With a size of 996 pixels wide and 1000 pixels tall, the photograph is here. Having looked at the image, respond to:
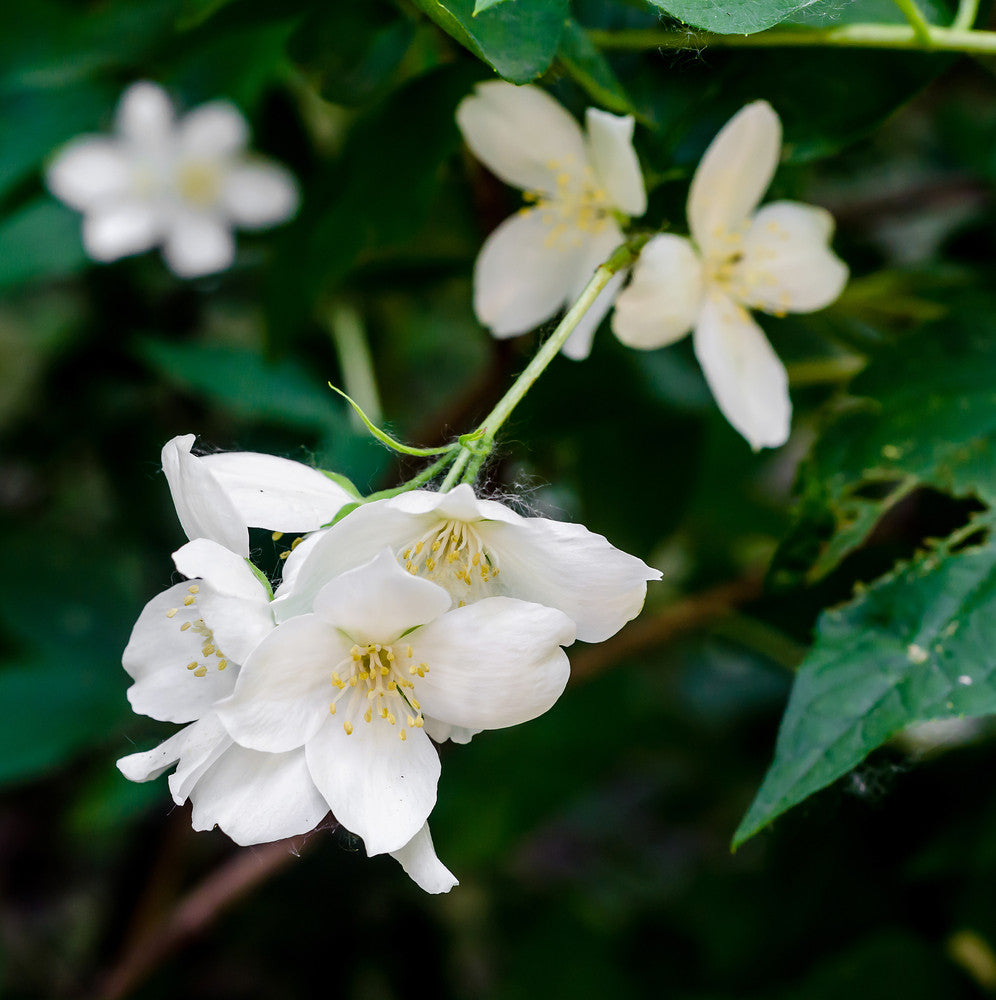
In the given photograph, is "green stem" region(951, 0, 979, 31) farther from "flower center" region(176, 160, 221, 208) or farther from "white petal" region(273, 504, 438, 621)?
"flower center" region(176, 160, 221, 208)

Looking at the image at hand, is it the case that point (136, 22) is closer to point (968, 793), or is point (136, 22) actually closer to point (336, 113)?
point (336, 113)

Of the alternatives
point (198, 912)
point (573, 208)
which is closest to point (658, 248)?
point (573, 208)

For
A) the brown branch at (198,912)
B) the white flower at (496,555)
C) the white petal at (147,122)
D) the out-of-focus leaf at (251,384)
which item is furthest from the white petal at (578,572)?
the white petal at (147,122)

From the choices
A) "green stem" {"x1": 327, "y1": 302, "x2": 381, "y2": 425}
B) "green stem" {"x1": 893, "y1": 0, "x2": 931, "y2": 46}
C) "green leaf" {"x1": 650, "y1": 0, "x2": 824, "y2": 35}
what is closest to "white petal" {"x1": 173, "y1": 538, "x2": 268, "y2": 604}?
"green leaf" {"x1": 650, "y1": 0, "x2": 824, "y2": 35}

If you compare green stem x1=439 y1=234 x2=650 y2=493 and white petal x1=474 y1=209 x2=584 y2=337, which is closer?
green stem x1=439 y1=234 x2=650 y2=493

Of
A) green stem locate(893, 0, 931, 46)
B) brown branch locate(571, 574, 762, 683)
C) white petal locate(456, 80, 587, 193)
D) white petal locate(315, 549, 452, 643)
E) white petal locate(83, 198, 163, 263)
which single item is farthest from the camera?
white petal locate(83, 198, 163, 263)
